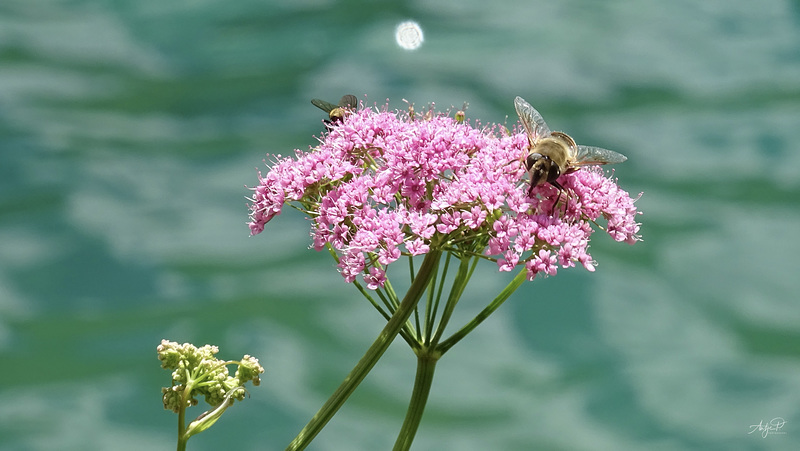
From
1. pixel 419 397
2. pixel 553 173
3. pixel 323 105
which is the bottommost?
pixel 419 397

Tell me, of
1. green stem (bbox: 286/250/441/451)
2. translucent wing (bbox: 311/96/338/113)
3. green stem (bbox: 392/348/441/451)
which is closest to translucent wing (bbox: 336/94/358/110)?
translucent wing (bbox: 311/96/338/113)

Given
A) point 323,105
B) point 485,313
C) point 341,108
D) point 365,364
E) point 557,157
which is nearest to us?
point 557,157

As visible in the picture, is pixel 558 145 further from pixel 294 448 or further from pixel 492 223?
pixel 294 448

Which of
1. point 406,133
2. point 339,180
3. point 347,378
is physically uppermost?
point 406,133

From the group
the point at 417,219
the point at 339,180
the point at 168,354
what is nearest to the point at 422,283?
the point at 417,219

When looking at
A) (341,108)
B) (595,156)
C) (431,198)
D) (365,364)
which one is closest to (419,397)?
(365,364)

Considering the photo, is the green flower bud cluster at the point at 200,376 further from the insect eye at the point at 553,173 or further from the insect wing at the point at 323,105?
the insect eye at the point at 553,173

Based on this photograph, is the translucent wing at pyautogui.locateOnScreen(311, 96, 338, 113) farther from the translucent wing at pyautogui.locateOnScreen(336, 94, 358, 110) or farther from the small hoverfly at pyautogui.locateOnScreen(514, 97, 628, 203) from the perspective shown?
the small hoverfly at pyautogui.locateOnScreen(514, 97, 628, 203)

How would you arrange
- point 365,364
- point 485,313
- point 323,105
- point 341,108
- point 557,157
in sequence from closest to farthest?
1. point 557,157
2. point 365,364
3. point 485,313
4. point 341,108
5. point 323,105

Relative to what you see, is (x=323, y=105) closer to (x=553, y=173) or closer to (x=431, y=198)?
(x=431, y=198)
